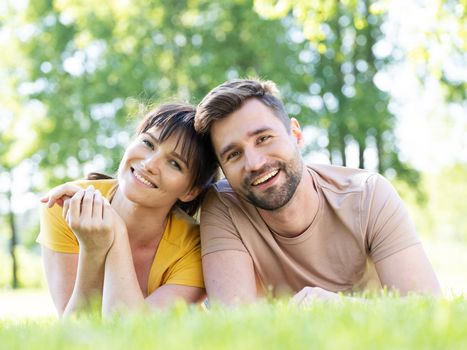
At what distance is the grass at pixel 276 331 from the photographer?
5.93ft

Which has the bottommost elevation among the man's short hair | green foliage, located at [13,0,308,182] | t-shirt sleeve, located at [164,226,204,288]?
t-shirt sleeve, located at [164,226,204,288]

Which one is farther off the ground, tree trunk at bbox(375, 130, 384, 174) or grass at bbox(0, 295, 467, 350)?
grass at bbox(0, 295, 467, 350)

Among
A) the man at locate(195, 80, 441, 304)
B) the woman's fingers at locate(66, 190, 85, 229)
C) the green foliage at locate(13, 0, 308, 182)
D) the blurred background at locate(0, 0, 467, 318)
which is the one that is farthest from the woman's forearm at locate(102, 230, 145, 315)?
the green foliage at locate(13, 0, 308, 182)

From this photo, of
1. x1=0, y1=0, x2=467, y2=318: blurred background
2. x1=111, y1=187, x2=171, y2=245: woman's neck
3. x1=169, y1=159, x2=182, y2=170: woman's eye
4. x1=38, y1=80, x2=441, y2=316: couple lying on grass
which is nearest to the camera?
x1=38, y1=80, x2=441, y2=316: couple lying on grass

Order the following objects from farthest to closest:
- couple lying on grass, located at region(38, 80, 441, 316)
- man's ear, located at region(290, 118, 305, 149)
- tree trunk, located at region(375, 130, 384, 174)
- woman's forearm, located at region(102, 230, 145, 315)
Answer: tree trunk, located at region(375, 130, 384, 174)
man's ear, located at region(290, 118, 305, 149)
couple lying on grass, located at region(38, 80, 441, 316)
woman's forearm, located at region(102, 230, 145, 315)

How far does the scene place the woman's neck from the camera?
16.5 feet

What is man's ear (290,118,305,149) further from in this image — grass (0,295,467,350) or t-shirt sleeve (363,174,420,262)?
grass (0,295,467,350)

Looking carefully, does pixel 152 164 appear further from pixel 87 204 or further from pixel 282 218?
pixel 282 218

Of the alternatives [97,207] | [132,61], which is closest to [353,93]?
[132,61]

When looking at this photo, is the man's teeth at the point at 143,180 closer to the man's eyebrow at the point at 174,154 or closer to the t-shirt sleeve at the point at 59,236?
the man's eyebrow at the point at 174,154

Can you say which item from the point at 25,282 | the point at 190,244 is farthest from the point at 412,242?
the point at 25,282

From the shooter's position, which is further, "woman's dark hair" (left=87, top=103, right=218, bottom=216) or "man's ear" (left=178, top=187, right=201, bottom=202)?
"man's ear" (left=178, top=187, right=201, bottom=202)

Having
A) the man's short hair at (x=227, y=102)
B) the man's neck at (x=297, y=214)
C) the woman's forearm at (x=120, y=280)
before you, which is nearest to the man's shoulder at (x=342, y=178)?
the man's neck at (x=297, y=214)

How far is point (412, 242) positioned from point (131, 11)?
21365mm
